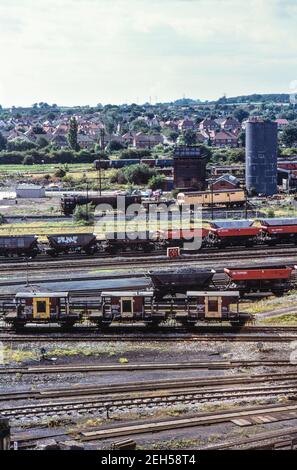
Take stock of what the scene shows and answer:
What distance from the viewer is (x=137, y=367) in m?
23.3

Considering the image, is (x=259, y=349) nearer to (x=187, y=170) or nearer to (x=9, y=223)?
(x=9, y=223)

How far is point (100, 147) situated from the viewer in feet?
427

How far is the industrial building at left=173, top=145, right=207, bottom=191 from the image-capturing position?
7550cm

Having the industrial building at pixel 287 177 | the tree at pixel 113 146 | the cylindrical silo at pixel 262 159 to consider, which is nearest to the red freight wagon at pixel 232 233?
the cylindrical silo at pixel 262 159

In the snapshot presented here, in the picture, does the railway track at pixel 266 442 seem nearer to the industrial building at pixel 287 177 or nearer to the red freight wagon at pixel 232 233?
the red freight wagon at pixel 232 233

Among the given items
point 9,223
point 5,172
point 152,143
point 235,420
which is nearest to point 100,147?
point 152,143

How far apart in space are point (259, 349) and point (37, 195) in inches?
2052

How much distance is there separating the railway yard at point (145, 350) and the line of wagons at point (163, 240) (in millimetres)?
156

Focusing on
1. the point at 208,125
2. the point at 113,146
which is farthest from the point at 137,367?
the point at 208,125

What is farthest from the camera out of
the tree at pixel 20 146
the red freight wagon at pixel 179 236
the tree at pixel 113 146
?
the tree at pixel 113 146

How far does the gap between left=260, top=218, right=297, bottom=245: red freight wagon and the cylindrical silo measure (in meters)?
29.2

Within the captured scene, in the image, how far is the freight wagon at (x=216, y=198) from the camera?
64.6 m

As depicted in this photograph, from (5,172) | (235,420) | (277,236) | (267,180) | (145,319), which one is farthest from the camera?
(5,172)

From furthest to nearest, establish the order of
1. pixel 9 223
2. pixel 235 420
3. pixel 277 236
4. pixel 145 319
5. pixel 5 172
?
pixel 5 172, pixel 9 223, pixel 277 236, pixel 145 319, pixel 235 420
